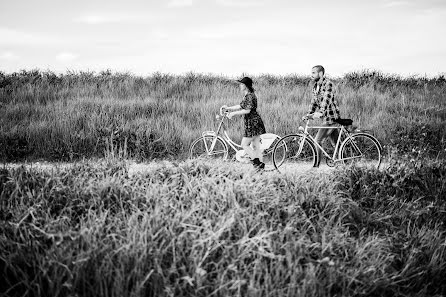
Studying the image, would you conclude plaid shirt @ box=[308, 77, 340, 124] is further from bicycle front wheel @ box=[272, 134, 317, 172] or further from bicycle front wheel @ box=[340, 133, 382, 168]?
bicycle front wheel @ box=[272, 134, 317, 172]

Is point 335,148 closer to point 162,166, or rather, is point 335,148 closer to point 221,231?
point 162,166

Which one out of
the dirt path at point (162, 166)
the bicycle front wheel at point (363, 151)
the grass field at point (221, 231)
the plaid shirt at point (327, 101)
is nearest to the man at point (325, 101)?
the plaid shirt at point (327, 101)

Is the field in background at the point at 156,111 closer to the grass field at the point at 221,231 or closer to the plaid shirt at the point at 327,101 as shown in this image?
the plaid shirt at the point at 327,101

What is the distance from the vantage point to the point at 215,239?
366 cm

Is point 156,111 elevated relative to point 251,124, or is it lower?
elevated

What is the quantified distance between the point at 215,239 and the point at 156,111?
8485mm

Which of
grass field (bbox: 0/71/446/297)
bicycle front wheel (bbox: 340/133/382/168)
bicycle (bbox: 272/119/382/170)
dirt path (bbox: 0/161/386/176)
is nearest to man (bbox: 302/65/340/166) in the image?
bicycle (bbox: 272/119/382/170)

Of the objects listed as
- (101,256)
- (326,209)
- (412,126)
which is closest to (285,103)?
(412,126)

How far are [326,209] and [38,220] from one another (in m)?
3.44

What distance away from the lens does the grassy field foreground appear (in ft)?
10.9

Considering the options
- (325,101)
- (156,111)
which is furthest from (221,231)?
(156,111)

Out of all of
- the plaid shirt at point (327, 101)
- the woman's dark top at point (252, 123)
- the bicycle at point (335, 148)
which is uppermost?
the plaid shirt at point (327, 101)

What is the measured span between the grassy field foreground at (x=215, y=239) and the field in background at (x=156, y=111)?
2.18 meters

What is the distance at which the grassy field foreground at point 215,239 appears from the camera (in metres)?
3.32
